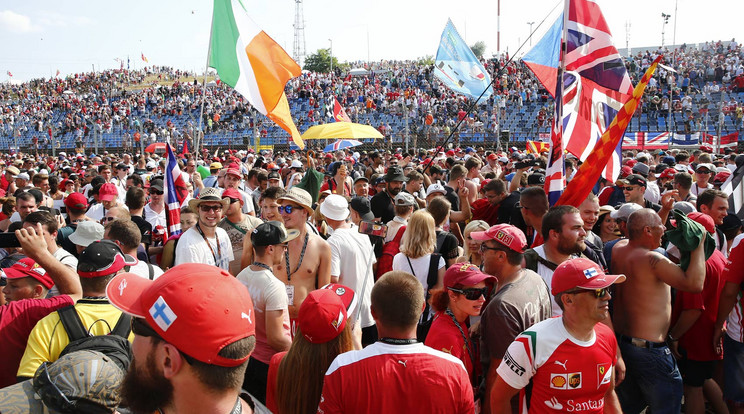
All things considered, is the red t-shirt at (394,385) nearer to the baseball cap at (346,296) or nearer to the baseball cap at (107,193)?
the baseball cap at (346,296)

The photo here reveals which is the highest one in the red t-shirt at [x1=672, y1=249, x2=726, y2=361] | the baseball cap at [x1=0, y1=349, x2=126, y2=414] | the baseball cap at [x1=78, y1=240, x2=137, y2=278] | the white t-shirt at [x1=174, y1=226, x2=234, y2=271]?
the baseball cap at [x1=78, y1=240, x2=137, y2=278]

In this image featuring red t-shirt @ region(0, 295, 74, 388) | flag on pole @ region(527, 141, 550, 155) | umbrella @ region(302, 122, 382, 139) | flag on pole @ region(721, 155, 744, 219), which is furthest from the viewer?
flag on pole @ region(527, 141, 550, 155)

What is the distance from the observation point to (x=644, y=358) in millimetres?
3582

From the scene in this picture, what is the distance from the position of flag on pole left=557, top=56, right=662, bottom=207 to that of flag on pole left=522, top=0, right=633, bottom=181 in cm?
148

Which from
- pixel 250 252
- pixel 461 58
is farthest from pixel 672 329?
pixel 461 58

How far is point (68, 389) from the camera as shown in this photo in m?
1.73

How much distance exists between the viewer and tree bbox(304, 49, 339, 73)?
269ft

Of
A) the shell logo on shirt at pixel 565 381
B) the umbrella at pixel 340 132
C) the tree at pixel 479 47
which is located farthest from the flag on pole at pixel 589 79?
the tree at pixel 479 47

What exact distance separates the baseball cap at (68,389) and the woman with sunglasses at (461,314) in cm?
170

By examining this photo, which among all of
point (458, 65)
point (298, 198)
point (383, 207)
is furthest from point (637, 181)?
point (458, 65)

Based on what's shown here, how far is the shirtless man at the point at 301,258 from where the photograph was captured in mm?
4082

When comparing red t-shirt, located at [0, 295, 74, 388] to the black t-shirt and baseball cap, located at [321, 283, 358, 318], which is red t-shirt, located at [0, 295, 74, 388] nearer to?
baseball cap, located at [321, 283, 358, 318]

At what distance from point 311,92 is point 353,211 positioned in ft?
120

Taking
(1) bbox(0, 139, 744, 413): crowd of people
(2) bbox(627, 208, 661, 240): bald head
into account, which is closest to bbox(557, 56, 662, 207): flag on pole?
(1) bbox(0, 139, 744, 413): crowd of people
